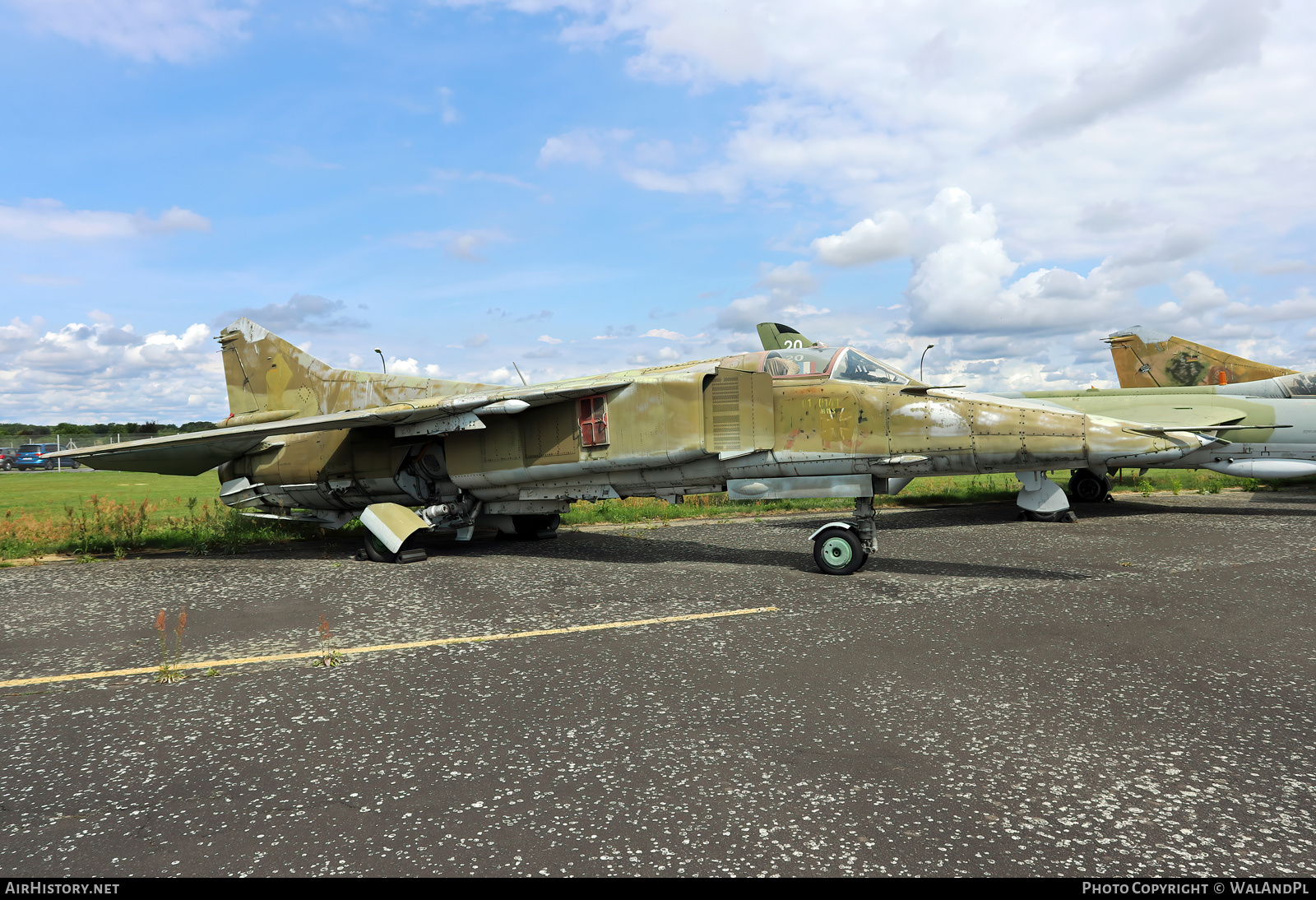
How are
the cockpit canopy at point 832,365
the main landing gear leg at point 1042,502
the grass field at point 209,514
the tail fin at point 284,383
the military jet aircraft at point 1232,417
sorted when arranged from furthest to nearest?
the military jet aircraft at point 1232,417
the main landing gear leg at point 1042,502
the tail fin at point 284,383
the grass field at point 209,514
the cockpit canopy at point 832,365

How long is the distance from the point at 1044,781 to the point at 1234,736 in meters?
1.39

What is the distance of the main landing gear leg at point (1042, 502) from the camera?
13352mm

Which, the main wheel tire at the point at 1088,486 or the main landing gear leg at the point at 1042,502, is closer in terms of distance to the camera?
the main landing gear leg at the point at 1042,502

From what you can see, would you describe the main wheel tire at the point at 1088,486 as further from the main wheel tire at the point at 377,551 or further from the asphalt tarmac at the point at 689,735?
the main wheel tire at the point at 377,551

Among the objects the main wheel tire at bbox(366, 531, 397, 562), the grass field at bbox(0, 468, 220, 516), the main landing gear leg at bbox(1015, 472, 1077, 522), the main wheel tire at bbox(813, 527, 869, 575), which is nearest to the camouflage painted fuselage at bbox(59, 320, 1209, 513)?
the main wheel tire at bbox(813, 527, 869, 575)

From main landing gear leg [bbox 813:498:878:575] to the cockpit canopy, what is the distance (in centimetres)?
153

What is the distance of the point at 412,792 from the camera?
3.29 m

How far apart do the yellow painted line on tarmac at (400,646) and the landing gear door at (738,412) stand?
2.69m

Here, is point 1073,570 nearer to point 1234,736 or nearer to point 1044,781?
point 1234,736

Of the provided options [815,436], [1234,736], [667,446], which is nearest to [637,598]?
[667,446]

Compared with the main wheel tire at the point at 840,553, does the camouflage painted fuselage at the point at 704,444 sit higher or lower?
higher

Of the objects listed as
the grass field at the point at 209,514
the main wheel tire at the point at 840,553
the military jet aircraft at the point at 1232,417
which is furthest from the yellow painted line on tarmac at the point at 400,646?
the military jet aircraft at the point at 1232,417

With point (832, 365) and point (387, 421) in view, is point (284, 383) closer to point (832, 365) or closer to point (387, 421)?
point (387, 421)

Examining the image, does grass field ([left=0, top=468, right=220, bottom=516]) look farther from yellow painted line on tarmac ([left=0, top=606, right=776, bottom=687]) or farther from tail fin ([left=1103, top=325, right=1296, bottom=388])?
tail fin ([left=1103, top=325, right=1296, bottom=388])
